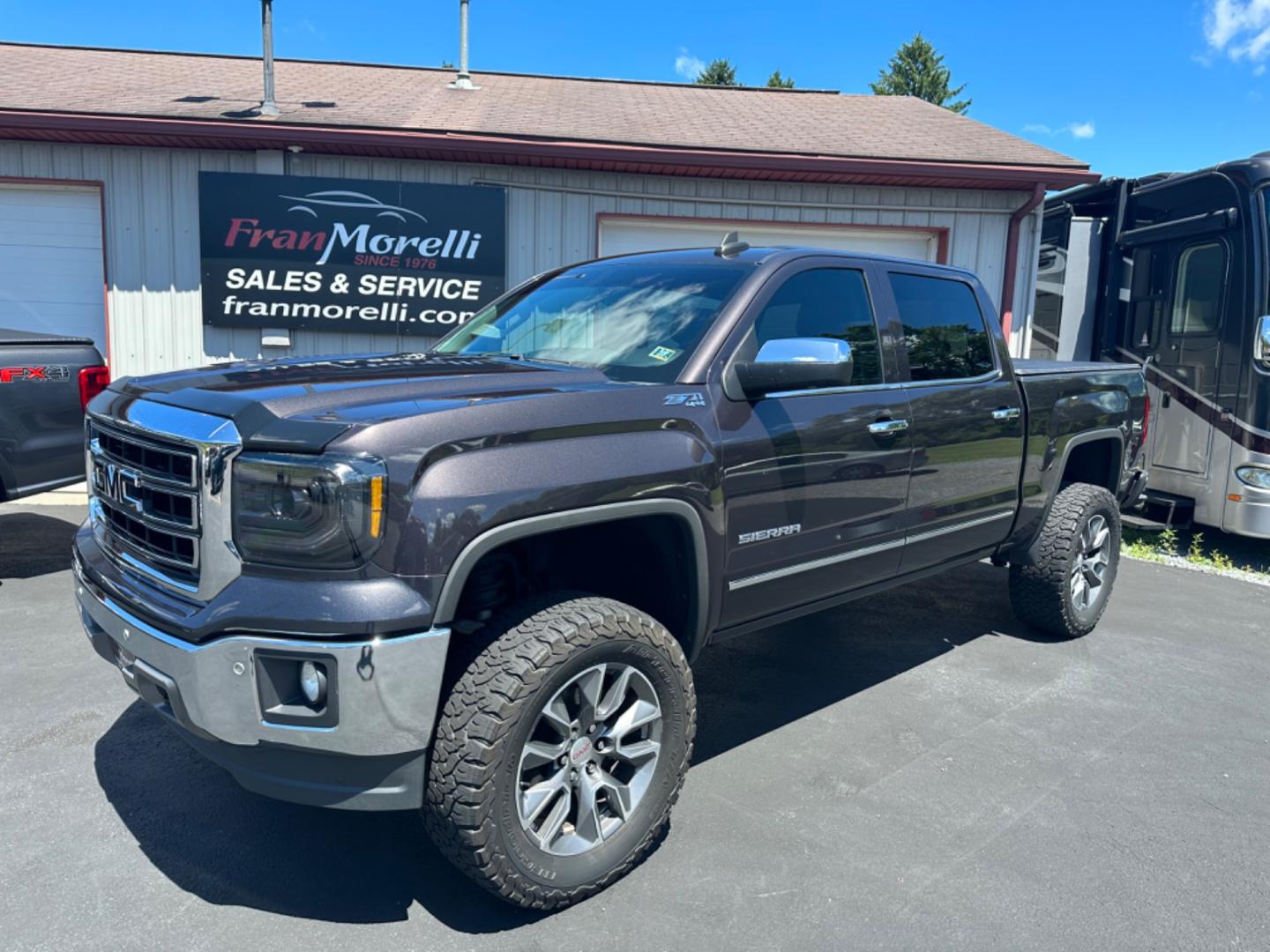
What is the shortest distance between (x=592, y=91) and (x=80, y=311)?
23.1 feet

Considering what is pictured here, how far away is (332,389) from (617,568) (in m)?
1.15

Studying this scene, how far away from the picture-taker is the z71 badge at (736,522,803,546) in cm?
317

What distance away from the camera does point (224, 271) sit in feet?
29.7

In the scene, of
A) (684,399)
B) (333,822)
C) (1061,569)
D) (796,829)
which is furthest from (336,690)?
(1061,569)

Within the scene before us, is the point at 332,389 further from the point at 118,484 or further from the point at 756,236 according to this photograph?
the point at 756,236

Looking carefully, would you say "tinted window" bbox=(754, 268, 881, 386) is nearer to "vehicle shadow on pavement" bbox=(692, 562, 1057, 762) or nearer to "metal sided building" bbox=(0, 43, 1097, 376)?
"vehicle shadow on pavement" bbox=(692, 562, 1057, 762)

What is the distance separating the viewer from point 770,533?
10.7 feet

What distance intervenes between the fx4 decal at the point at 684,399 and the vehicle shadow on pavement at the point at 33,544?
4473 mm

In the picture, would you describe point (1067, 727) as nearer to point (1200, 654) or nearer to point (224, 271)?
point (1200, 654)

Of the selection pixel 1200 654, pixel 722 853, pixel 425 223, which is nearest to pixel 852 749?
pixel 722 853

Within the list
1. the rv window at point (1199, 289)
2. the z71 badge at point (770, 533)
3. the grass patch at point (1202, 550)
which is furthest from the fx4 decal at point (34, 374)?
the rv window at point (1199, 289)

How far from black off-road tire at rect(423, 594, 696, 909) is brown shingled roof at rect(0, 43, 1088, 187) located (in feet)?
23.7

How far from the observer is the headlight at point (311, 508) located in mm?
2250

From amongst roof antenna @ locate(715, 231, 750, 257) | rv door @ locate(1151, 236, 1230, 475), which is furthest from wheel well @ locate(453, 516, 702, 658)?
rv door @ locate(1151, 236, 1230, 475)
